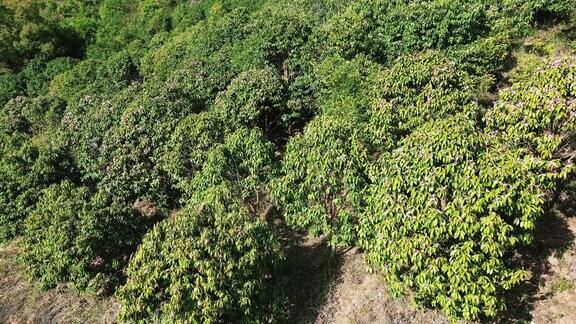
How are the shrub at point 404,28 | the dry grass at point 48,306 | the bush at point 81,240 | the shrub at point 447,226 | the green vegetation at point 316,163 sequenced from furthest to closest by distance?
the shrub at point 404,28
the dry grass at point 48,306
the bush at point 81,240
the green vegetation at point 316,163
the shrub at point 447,226

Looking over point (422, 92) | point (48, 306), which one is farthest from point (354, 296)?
point (48, 306)

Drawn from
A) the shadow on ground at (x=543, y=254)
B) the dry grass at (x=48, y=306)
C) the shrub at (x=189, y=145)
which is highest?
the shrub at (x=189, y=145)

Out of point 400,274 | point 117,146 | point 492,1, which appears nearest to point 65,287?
point 117,146

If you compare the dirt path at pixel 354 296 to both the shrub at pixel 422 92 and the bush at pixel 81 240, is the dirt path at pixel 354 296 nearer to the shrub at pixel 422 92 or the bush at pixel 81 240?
the bush at pixel 81 240

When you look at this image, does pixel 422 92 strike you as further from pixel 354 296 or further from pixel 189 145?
pixel 189 145

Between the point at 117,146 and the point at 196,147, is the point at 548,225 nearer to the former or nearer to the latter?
the point at 196,147

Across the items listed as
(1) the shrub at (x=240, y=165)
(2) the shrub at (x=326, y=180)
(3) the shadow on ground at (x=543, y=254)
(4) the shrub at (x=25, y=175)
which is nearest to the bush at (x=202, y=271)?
(2) the shrub at (x=326, y=180)
